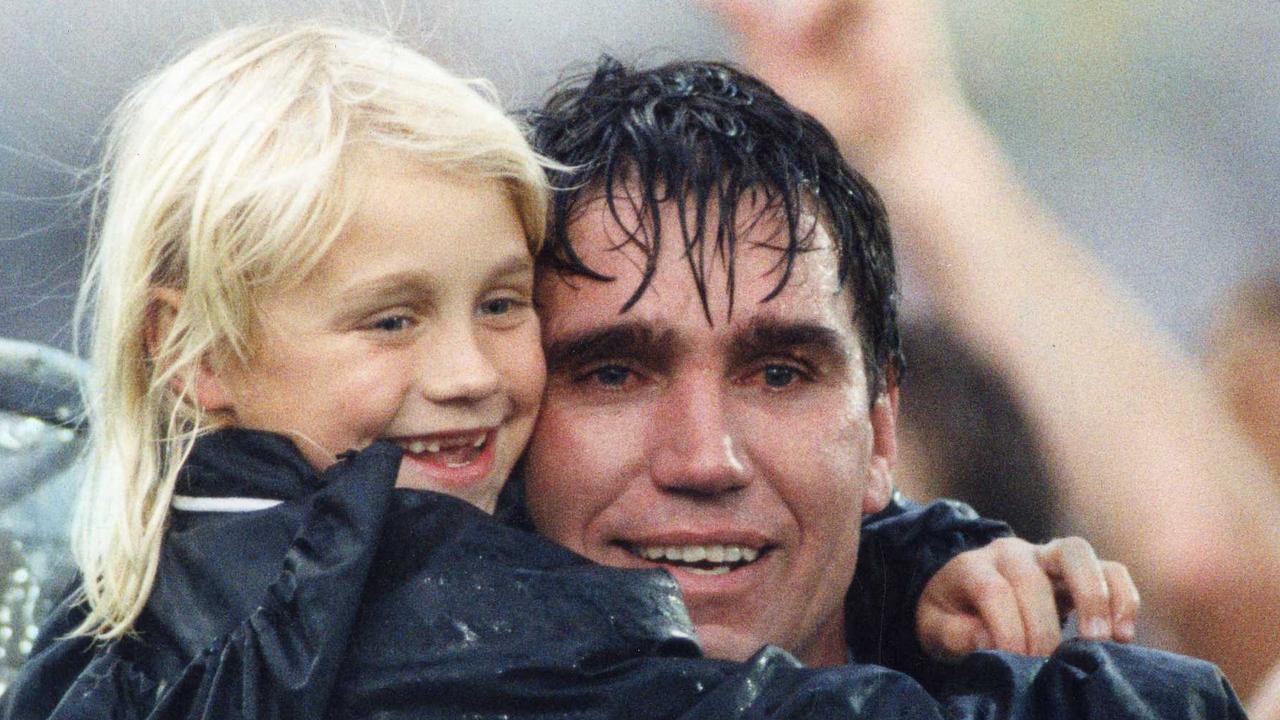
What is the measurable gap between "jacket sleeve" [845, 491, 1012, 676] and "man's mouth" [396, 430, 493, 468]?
0.57 meters

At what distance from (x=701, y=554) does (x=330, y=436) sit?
42 centimetres

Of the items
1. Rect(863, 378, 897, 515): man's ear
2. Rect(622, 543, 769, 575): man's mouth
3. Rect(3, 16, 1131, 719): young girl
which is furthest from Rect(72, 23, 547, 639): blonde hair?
Rect(863, 378, 897, 515): man's ear

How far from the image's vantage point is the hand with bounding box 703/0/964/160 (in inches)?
102

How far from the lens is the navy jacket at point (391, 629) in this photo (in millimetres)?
1218

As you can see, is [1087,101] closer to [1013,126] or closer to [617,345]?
[1013,126]

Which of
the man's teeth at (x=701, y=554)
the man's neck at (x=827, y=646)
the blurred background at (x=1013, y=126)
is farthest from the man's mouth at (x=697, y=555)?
the blurred background at (x=1013, y=126)

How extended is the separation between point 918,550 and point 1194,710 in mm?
452

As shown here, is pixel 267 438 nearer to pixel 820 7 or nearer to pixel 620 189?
pixel 620 189

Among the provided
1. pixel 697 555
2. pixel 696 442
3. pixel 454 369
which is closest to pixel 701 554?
pixel 697 555

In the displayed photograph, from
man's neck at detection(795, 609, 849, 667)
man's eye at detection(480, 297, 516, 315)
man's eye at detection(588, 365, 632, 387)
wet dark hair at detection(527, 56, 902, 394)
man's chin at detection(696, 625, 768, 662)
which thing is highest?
wet dark hair at detection(527, 56, 902, 394)

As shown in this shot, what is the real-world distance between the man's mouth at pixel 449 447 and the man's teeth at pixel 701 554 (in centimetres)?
26

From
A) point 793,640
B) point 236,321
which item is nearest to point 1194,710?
point 793,640

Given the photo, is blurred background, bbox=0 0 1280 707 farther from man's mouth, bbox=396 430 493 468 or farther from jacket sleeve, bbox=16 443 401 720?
jacket sleeve, bbox=16 443 401 720

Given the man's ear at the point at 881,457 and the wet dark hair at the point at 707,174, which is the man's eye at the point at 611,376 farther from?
the man's ear at the point at 881,457
